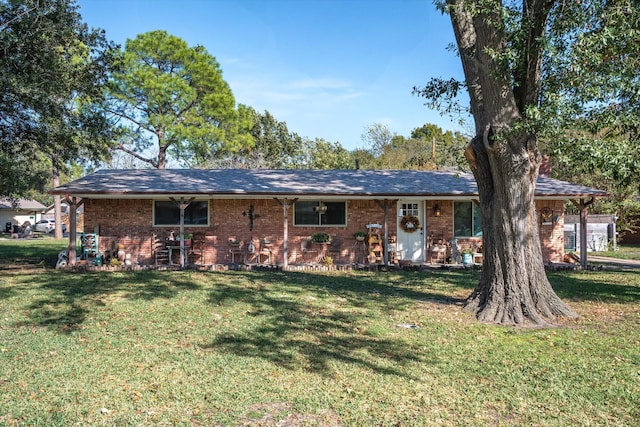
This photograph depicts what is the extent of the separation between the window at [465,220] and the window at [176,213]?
8.10 meters

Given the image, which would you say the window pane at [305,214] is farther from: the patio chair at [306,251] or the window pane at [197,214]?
the window pane at [197,214]

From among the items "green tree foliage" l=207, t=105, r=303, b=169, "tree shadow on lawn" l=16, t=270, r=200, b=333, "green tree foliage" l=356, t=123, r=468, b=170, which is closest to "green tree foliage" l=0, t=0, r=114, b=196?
"tree shadow on lawn" l=16, t=270, r=200, b=333

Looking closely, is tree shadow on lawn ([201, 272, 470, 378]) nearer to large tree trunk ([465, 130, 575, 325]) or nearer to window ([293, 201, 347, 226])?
large tree trunk ([465, 130, 575, 325])

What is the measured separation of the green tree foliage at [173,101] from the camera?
32.8 metres

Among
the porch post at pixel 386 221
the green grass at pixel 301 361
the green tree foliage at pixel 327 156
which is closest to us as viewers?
the green grass at pixel 301 361

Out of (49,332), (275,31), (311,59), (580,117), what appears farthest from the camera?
(311,59)

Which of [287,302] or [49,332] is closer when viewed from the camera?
[49,332]

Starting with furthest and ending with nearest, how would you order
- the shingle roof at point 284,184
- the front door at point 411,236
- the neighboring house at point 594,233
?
1. the neighboring house at point 594,233
2. the front door at point 411,236
3. the shingle roof at point 284,184

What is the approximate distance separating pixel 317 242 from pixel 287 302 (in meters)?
5.99

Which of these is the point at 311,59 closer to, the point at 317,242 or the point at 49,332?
the point at 317,242

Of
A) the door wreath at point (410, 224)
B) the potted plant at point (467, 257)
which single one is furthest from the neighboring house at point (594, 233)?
the door wreath at point (410, 224)

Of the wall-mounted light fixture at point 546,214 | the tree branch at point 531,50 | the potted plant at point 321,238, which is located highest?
the tree branch at point 531,50

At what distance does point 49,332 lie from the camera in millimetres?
6609

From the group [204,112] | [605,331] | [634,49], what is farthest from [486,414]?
[204,112]
